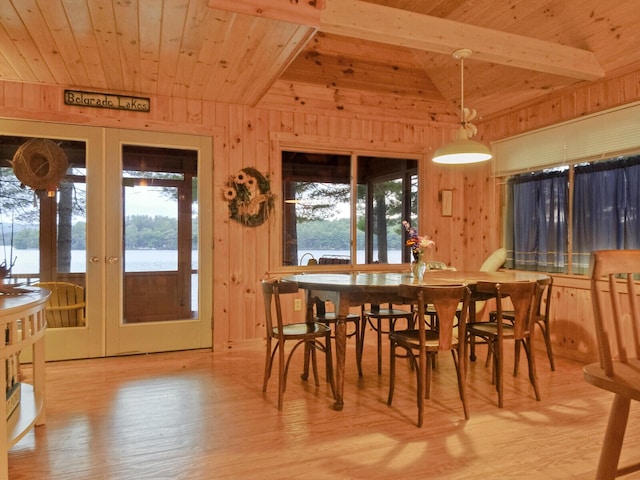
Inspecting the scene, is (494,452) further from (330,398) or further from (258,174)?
(258,174)

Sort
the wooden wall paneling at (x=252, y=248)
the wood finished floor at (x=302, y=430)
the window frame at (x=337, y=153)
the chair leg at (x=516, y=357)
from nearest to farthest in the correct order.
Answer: the wood finished floor at (x=302, y=430) < the chair leg at (x=516, y=357) < the wooden wall paneling at (x=252, y=248) < the window frame at (x=337, y=153)

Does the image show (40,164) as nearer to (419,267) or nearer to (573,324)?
(419,267)

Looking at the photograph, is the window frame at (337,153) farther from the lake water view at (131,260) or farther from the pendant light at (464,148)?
the pendant light at (464,148)

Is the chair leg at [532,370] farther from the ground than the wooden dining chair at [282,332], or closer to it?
closer to it

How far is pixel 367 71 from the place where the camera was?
477 cm

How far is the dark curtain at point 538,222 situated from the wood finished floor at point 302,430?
133cm

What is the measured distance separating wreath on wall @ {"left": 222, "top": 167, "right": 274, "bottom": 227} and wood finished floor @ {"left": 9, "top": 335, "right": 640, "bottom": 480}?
5.16ft

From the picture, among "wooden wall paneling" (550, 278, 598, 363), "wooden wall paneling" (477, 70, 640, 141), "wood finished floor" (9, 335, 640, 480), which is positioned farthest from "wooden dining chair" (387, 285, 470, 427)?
"wooden wall paneling" (477, 70, 640, 141)

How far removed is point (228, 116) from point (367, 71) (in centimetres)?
160

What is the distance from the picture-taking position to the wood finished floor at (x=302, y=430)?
A: 6.80ft

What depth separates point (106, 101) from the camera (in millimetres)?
3988

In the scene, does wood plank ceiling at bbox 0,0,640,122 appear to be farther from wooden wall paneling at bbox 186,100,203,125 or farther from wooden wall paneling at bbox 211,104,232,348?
wooden wall paneling at bbox 211,104,232,348

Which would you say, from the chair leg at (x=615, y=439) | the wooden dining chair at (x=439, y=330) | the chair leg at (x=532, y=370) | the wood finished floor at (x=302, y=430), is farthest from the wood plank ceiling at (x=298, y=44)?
the chair leg at (x=615, y=439)

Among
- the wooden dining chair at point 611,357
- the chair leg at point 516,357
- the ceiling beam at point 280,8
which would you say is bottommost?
the chair leg at point 516,357
